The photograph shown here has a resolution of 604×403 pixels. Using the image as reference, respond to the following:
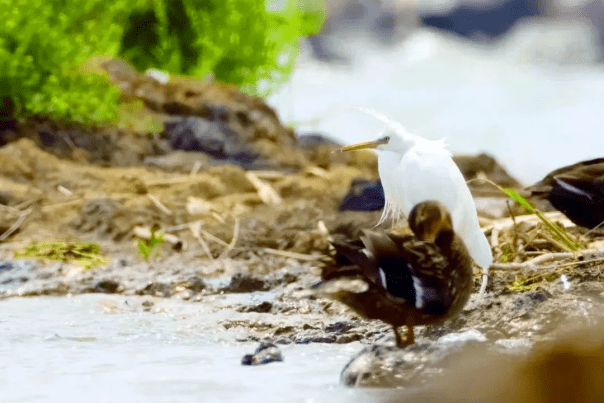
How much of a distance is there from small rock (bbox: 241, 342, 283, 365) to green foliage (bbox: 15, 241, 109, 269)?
2.03 m

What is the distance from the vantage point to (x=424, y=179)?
6.64 feet

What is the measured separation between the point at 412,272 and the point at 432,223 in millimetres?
106

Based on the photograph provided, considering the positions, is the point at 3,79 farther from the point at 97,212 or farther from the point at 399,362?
the point at 399,362

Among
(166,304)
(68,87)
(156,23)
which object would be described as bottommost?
(166,304)

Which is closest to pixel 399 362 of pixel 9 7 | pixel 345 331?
pixel 345 331

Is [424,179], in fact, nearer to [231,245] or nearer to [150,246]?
[231,245]

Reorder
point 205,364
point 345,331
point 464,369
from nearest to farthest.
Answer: point 464,369 < point 205,364 < point 345,331

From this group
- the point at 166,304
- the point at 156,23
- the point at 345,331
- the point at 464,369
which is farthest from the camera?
the point at 156,23

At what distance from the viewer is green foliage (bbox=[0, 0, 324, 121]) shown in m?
6.29

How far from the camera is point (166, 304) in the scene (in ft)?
9.30

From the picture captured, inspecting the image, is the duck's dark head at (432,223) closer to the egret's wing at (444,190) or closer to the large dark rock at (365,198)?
the egret's wing at (444,190)

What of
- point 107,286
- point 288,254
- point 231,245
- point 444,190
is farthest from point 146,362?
point 231,245

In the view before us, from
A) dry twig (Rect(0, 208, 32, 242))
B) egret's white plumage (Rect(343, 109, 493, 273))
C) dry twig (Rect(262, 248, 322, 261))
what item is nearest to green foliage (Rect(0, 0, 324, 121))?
dry twig (Rect(0, 208, 32, 242))

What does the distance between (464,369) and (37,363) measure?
96 centimetres
